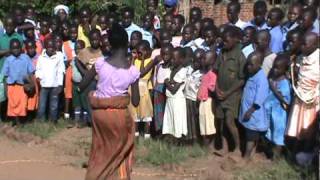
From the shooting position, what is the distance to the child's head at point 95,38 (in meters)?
9.32

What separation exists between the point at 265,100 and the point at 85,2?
26.5ft

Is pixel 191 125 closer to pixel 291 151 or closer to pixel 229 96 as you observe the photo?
pixel 229 96

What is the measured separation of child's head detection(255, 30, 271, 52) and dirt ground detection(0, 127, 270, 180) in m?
1.30

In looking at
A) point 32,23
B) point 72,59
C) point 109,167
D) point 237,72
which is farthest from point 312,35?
point 32,23

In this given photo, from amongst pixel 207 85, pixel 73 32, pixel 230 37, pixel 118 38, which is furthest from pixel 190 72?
pixel 118 38

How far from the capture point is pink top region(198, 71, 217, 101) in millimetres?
8289

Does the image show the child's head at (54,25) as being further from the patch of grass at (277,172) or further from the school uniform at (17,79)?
the patch of grass at (277,172)

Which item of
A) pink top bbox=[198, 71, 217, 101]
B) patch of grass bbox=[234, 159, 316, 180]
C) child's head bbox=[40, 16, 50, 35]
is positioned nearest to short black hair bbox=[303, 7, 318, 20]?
pink top bbox=[198, 71, 217, 101]

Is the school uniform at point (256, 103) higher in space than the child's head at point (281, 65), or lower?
lower

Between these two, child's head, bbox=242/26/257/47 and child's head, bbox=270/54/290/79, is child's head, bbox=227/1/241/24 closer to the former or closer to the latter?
child's head, bbox=242/26/257/47

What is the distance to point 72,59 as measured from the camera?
32.4ft

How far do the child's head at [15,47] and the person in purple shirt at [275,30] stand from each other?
3.60 m

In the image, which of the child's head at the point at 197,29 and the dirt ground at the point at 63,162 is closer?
the dirt ground at the point at 63,162

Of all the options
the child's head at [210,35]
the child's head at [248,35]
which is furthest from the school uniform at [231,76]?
the child's head at [210,35]
